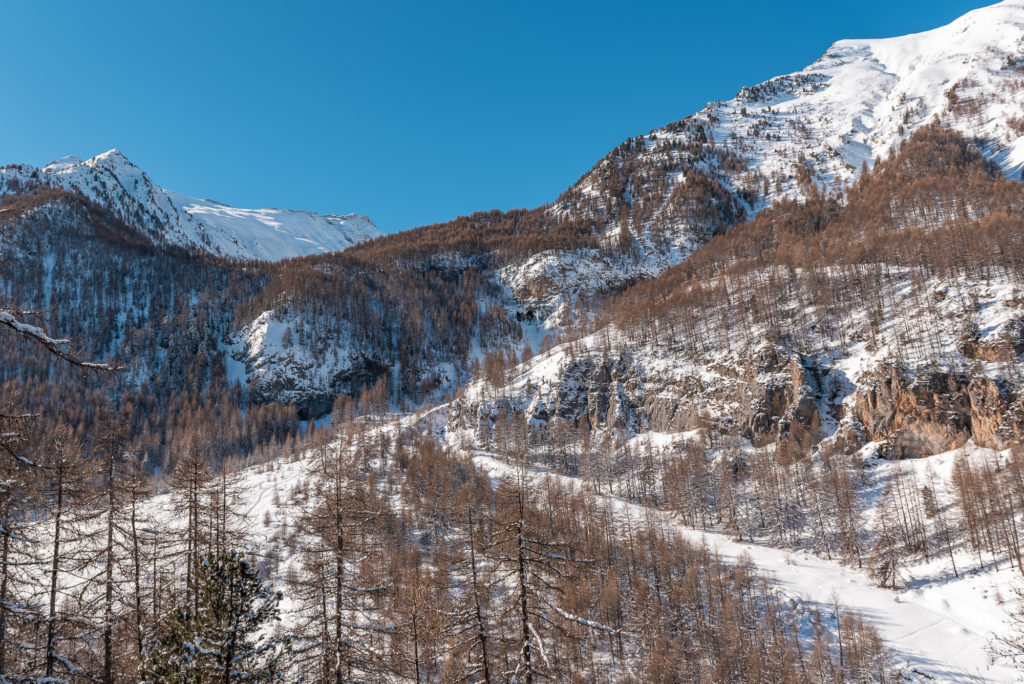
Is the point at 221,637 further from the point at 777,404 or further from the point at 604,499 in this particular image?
the point at 777,404

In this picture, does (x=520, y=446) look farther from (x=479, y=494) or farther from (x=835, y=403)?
(x=835, y=403)

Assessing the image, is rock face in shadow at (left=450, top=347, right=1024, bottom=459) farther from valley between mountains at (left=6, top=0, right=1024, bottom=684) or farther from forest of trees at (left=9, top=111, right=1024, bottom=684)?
forest of trees at (left=9, top=111, right=1024, bottom=684)

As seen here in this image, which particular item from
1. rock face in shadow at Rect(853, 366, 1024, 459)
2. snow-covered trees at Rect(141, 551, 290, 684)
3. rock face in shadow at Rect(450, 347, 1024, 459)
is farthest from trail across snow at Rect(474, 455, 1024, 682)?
snow-covered trees at Rect(141, 551, 290, 684)

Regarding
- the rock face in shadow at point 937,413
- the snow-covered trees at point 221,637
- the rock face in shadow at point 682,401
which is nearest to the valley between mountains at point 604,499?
the snow-covered trees at point 221,637

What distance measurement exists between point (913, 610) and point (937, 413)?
4665 centimetres

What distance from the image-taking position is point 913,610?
6059cm

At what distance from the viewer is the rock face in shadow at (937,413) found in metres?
87.8

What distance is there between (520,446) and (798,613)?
65988mm

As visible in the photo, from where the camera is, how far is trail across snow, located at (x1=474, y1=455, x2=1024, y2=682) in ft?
164

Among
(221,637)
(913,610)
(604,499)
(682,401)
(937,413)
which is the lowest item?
(913,610)

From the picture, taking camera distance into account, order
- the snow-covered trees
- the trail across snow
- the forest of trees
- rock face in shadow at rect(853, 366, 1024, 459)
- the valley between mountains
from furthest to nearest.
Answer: rock face in shadow at rect(853, 366, 1024, 459), the trail across snow, the valley between mountains, the forest of trees, the snow-covered trees

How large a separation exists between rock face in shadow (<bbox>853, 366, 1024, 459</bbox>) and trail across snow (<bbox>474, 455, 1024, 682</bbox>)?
34561 millimetres

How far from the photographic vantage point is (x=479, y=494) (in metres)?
91.7

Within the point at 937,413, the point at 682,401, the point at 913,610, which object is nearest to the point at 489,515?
the point at 913,610
